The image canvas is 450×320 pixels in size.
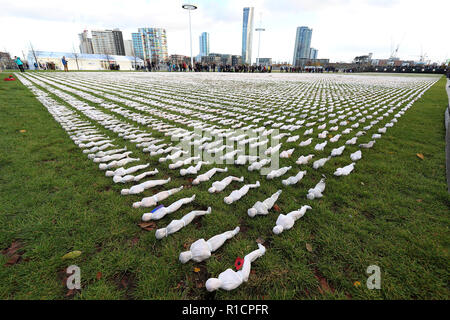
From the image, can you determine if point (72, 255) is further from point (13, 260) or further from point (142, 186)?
point (142, 186)

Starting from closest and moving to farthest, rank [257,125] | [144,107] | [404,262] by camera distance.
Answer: [404,262] < [257,125] < [144,107]

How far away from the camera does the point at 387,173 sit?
3.26m

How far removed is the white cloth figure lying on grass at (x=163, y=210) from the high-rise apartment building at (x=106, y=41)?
573ft

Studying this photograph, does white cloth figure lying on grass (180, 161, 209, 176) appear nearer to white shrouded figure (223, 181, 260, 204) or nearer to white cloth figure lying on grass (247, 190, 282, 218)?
white shrouded figure (223, 181, 260, 204)

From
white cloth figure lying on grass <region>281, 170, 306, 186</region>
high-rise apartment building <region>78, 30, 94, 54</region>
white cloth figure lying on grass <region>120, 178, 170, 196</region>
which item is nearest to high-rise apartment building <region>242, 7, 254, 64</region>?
high-rise apartment building <region>78, 30, 94, 54</region>

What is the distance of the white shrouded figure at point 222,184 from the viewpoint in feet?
9.29

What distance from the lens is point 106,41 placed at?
140500 mm

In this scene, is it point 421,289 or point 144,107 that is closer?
point 421,289

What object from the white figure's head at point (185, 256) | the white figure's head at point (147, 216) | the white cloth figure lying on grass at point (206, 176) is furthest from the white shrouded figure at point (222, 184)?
the white figure's head at point (185, 256)
